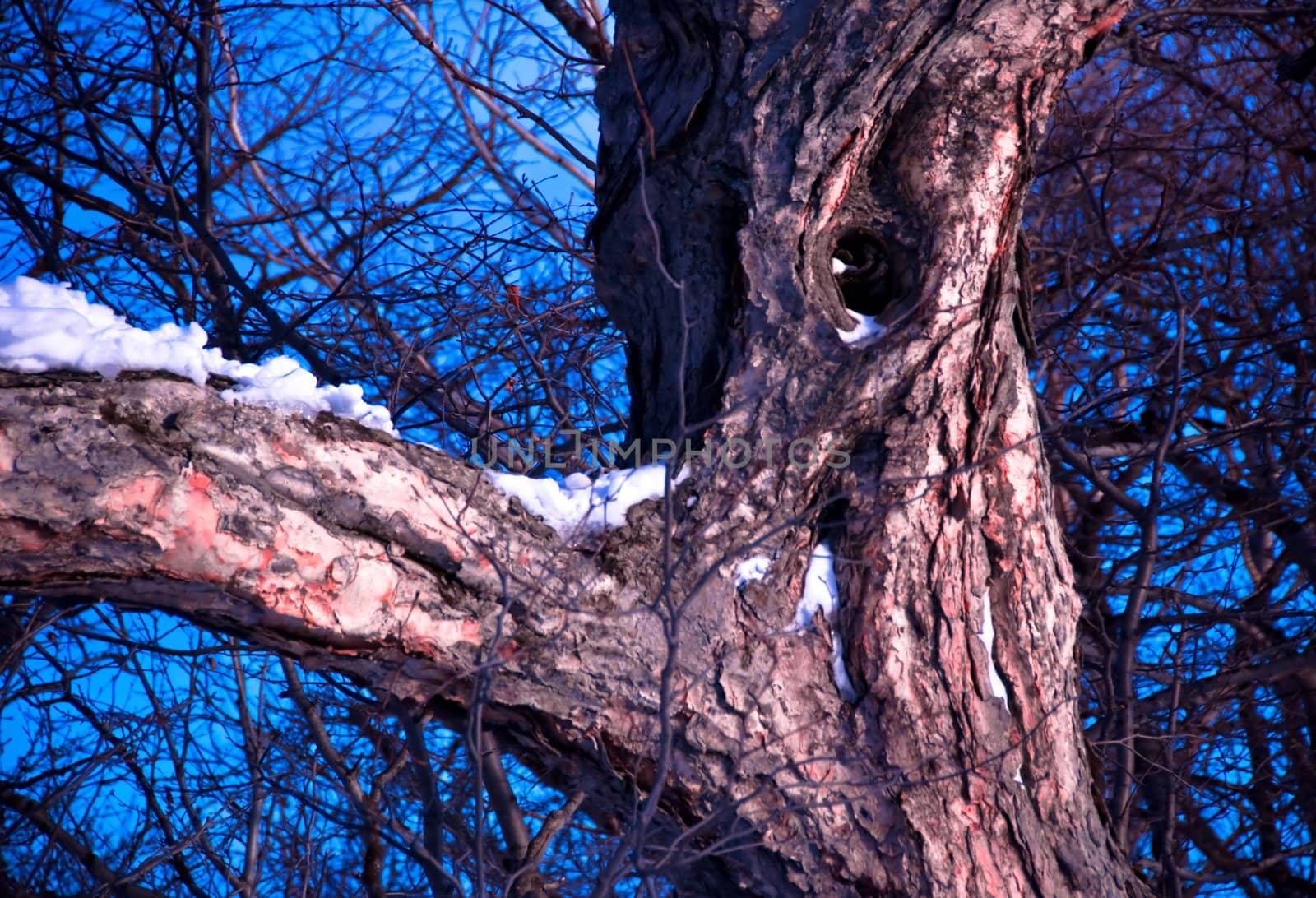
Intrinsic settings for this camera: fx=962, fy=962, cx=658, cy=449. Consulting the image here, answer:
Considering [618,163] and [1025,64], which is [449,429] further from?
[1025,64]

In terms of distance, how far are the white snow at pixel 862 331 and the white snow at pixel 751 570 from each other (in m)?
0.47

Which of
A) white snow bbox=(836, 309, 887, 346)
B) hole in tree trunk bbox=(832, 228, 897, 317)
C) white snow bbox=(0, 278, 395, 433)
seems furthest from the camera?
hole in tree trunk bbox=(832, 228, 897, 317)

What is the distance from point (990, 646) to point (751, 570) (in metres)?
0.51

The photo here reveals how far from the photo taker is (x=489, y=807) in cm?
318

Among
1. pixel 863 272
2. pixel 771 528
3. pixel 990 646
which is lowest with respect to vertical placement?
pixel 990 646

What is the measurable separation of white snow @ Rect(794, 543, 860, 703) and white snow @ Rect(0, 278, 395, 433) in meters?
0.86

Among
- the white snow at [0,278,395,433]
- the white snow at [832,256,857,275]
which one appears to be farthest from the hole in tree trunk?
the white snow at [0,278,395,433]

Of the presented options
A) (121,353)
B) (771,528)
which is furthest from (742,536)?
(121,353)

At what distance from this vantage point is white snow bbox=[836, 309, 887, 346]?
1955mm

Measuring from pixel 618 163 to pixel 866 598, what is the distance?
1210 millimetres

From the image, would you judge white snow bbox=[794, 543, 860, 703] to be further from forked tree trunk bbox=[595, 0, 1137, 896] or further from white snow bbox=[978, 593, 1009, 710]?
white snow bbox=[978, 593, 1009, 710]

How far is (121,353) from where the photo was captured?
157 centimetres

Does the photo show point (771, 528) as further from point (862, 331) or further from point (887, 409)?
point (862, 331)

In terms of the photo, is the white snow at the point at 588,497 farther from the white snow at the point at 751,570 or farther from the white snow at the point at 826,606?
the white snow at the point at 826,606
